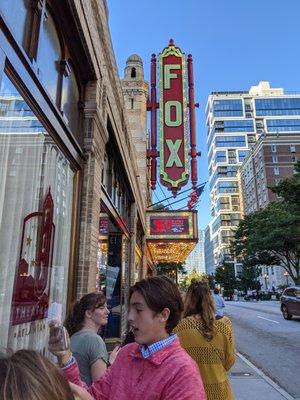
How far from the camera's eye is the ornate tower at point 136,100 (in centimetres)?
1762

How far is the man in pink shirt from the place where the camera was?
1479mm

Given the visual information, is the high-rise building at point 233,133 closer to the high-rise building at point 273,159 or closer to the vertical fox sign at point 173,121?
the high-rise building at point 273,159

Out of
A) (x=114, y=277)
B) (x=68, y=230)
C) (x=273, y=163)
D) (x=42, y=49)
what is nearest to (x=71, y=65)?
(x=42, y=49)

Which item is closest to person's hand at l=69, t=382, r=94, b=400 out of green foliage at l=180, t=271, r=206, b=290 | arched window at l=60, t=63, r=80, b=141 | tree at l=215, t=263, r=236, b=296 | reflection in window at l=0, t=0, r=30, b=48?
green foliage at l=180, t=271, r=206, b=290

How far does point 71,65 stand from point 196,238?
10763mm

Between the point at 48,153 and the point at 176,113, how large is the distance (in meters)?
11.6

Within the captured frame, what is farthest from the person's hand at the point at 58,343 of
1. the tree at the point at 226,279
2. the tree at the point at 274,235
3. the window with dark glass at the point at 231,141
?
the window with dark glass at the point at 231,141

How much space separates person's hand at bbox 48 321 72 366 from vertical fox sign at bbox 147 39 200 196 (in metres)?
12.6

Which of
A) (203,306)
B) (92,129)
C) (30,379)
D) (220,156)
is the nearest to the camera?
(30,379)

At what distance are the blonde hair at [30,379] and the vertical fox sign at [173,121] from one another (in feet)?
43.9

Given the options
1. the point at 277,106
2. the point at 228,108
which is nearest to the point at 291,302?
the point at 277,106

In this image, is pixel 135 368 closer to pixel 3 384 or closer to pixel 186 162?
pixel 3 384

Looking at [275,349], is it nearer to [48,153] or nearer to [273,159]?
[48,153]

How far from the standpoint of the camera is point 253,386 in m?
6.70
